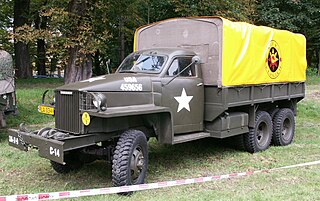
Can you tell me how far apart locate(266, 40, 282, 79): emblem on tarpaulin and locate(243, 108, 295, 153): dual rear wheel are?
0.93 metres

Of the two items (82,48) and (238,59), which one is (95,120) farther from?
(82,48)

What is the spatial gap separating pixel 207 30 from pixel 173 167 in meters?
2.69

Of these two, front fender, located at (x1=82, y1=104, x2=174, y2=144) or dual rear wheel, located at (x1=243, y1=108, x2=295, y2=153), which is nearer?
front fender, located at (x1=82, y1=104, x2=174, y2=144)

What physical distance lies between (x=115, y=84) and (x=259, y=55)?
386 cm

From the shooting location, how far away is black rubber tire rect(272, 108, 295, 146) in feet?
30.4

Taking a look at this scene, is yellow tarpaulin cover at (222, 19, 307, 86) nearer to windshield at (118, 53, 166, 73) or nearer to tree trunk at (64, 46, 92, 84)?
windshield at (118, 53, 166, 73)

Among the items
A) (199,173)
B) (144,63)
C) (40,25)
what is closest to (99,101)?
(144,63)

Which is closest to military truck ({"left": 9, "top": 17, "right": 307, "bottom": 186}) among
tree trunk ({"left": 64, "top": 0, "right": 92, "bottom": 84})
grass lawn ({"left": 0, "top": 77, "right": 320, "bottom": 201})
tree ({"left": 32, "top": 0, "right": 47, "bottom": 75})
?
grass lawn ({"left": 0, "top": 77, "right": 320, "bottom": 201})

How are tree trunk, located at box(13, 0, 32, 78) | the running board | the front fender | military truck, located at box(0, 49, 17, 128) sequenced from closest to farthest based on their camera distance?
the front fender, the running board, military truck, located at box(0, 49, 17, 128), tree trunk, located at box(13, 0, 32, 78)

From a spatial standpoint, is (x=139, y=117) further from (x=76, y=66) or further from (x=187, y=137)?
(x=76, y=66)

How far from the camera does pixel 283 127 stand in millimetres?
9688

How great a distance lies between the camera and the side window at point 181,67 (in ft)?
22.7

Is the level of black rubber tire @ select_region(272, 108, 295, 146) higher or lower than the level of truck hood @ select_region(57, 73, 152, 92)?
lower

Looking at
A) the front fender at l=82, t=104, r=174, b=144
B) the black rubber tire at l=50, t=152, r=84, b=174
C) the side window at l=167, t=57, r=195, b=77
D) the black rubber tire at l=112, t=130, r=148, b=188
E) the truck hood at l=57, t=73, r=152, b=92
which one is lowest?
the black rubber tire at l=50, t=152, r=84, b=174
